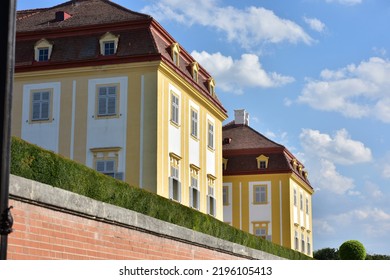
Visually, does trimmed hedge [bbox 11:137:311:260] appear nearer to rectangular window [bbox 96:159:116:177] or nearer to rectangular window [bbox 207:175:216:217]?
rectangular window [bbox 96:159:116:177]

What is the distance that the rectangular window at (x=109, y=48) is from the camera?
32.3 metres

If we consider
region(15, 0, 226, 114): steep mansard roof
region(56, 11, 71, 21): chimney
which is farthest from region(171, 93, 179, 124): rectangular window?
region(56, 11, 71, 21): chimney

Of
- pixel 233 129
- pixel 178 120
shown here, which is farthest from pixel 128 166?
pixel 233 129

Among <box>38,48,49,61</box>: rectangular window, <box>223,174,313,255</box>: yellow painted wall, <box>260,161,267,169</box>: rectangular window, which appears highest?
<box>38,48,49,61</box>: rectangular window

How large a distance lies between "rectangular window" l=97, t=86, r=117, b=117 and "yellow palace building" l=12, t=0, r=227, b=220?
1.7 inches

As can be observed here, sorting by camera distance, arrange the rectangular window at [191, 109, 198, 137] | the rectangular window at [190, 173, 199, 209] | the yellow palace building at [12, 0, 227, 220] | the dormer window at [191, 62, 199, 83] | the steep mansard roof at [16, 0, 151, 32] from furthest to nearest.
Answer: the dormer window at [191, 62, 199, 83], the rectangular window at [191, 109, 198, 137], the rectangular window at [190, 173, 199, 209], the steep mansard roof at [16, 0, 151, 32], the yellow palace building at [12, 0, 227, 220]

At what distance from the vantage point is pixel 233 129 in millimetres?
58625

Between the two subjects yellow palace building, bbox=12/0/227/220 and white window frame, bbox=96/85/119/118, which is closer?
yellow palace building, bbox=12/0/227/220

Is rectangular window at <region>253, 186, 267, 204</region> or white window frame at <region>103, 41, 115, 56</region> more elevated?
white window frame at <region>103, 41, 115, 56</region>

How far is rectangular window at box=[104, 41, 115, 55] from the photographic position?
32.3 meters

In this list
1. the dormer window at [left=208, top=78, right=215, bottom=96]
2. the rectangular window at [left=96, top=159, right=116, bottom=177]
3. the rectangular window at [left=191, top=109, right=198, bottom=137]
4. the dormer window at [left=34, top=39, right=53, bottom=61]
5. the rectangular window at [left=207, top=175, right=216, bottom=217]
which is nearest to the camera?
the rectangular window at [left=96, top=159, right=116, bottom=177]

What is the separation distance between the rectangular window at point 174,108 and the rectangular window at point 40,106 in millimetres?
5331

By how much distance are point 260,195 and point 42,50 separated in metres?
26.1

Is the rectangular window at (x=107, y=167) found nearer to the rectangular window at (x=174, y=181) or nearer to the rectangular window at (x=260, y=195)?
the rectangular window at (x=174, y=181)
